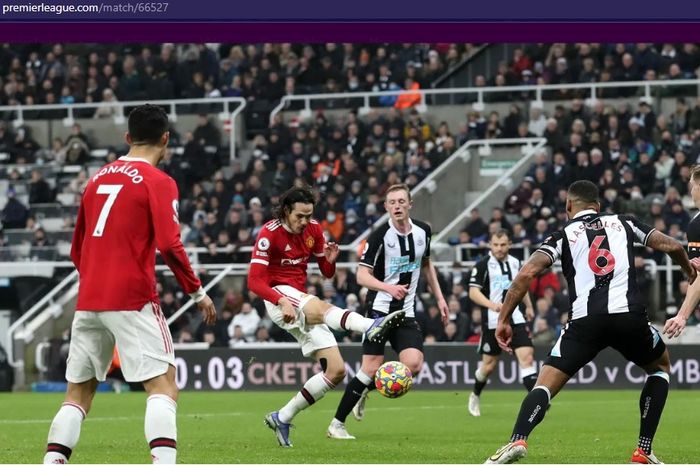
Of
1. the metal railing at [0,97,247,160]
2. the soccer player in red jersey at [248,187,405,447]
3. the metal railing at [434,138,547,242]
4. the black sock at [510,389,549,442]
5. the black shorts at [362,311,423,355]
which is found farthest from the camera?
the metal railing at [0,97,247,160]

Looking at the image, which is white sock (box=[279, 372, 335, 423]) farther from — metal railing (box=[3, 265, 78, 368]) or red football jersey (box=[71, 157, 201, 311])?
metal railing (box=[3, 265, 78, 368])

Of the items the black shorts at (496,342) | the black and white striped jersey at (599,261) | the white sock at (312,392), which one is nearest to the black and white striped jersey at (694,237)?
the black and white striped jersey at (599,261)

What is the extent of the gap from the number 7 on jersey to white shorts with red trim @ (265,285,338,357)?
15.4 ft

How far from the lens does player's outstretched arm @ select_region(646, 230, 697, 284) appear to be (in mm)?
9914

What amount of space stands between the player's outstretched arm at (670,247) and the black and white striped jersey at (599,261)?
0.22ft

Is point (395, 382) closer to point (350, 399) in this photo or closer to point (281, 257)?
point (350, 399)

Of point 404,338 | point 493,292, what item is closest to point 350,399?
point 404,338

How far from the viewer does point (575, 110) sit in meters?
28.8

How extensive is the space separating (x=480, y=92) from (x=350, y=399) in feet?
59.5

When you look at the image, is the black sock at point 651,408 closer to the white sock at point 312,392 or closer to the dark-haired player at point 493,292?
the white sock at point 312,392

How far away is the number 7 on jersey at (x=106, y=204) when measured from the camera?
320 inches

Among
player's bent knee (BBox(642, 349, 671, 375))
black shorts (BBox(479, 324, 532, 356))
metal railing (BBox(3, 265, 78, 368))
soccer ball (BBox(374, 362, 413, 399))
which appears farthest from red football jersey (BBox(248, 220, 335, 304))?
metal railing (BBox(3, 265, 78, 368))

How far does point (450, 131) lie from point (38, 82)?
11.2 metres

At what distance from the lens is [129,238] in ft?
26.6
